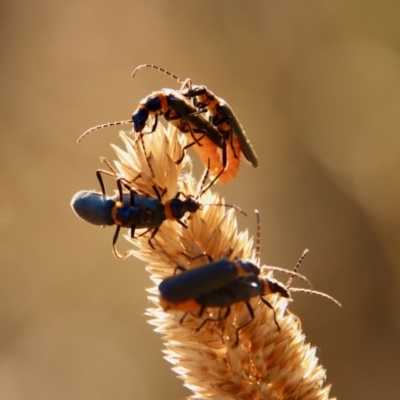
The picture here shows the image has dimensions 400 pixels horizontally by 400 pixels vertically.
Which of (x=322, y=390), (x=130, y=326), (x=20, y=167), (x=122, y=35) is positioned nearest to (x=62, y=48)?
(x=122, y=35)

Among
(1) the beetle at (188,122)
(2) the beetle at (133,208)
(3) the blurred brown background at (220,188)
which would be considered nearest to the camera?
(2) the beetle at (133,208)

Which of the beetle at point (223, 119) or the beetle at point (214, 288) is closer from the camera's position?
the beetle at point (214, 288)

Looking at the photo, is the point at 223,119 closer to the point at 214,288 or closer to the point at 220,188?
the point at 214,288

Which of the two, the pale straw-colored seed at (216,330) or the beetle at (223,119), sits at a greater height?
the beetle at (223,119)

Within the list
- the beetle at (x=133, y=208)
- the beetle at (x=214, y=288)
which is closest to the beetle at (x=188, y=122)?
the beetle at (x=133, y=208)

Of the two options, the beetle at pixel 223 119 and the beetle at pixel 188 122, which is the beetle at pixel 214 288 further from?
the beetle at pixel 223 119

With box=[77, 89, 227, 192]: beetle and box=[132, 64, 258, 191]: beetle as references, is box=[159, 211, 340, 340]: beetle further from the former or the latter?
box=[132, 64, 258, 191]: beetle

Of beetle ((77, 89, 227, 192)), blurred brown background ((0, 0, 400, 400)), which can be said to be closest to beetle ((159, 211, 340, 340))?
beetle ((77, 89, 227, 192))
